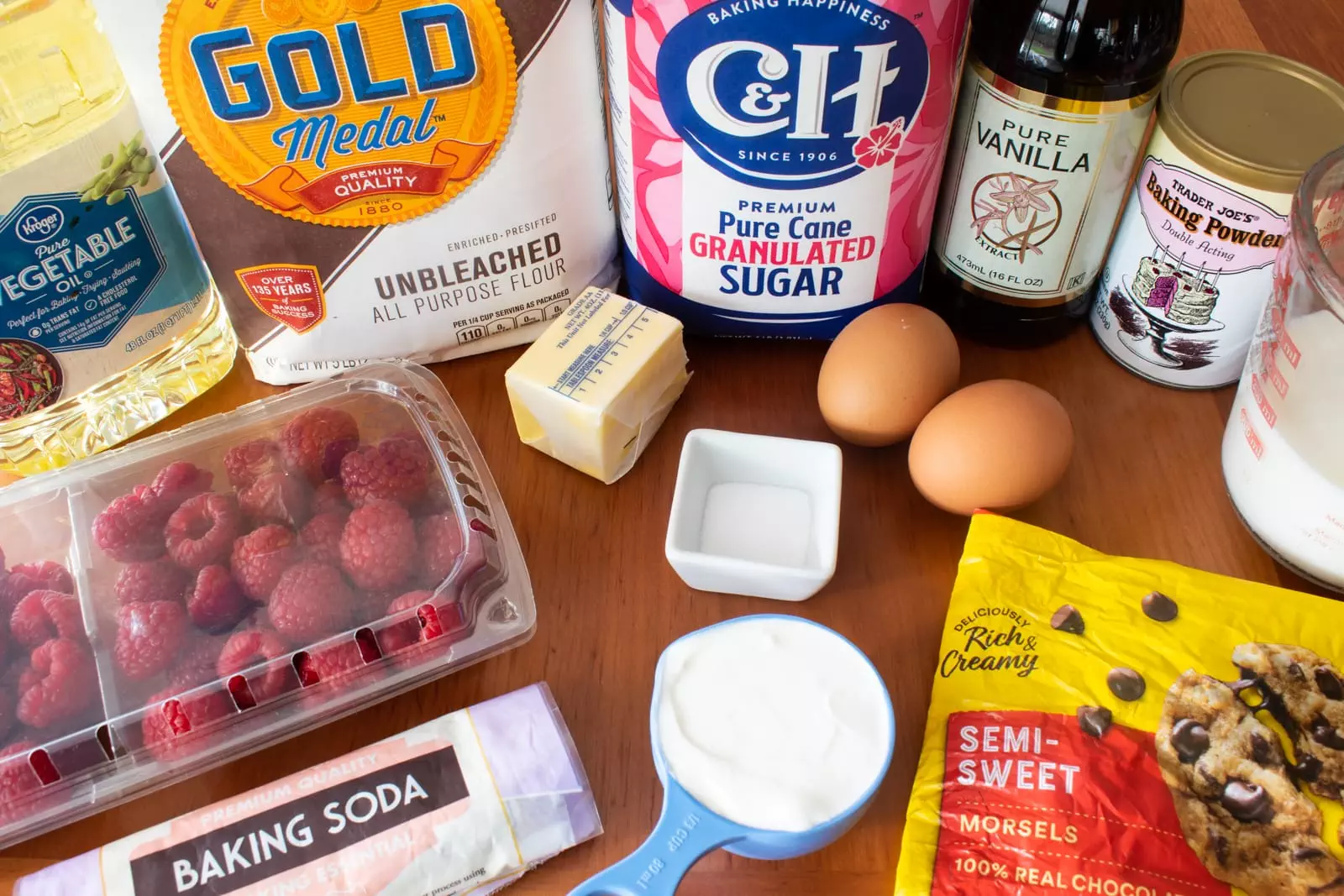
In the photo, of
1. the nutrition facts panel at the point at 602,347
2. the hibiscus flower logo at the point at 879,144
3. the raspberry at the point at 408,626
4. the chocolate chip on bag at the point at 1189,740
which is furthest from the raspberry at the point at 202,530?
the chocolate chip on bag at the point at 1189,740

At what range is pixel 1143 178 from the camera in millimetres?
704

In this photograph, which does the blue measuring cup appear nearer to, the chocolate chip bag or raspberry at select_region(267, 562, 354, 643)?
the chocolate chip bag

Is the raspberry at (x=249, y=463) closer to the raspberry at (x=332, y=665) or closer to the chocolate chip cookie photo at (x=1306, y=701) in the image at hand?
the raspberry at (x=332, y=665)

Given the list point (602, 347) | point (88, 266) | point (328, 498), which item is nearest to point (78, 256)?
point (88, 266)

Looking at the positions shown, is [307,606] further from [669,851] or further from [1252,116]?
[1252,116]

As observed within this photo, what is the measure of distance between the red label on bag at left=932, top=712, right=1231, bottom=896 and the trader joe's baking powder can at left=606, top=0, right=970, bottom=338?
0.33m

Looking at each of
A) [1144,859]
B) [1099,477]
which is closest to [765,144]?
[1099,477]

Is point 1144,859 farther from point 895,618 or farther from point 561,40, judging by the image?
point 561,40

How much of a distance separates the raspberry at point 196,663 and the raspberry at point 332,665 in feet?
0.15

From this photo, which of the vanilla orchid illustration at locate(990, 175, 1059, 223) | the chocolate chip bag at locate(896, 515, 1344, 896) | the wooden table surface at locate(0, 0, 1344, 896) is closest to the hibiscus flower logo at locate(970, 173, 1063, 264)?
the vanilla orchid illustration at locate(990, 175, 1059, 223)

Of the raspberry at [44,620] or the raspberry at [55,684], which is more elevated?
the raspberry at [44,620]

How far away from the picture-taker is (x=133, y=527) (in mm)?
639

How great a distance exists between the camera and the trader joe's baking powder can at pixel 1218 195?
650 mm

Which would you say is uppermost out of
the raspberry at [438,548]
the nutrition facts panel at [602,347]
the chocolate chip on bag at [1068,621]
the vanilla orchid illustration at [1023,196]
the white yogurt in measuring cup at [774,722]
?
the vanilla orchid illustration at [1023,196]
